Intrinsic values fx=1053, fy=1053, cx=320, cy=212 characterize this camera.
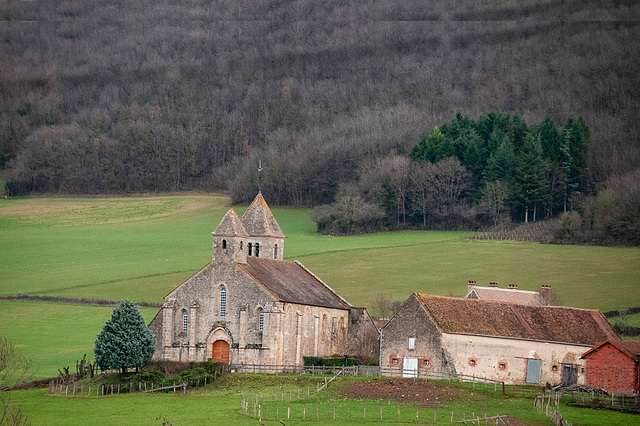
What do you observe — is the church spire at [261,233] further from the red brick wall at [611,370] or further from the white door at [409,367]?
the red brick wall at [611,370]

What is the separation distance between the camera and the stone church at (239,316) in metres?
71.7

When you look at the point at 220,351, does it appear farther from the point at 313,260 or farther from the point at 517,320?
the point at 313,260

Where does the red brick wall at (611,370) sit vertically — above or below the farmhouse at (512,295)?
below

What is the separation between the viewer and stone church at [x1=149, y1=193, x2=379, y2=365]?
235ft

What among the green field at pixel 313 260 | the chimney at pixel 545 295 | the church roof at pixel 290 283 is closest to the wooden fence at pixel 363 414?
the church roof at pixel 290 283

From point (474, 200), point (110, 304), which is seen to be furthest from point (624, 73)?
point (110, 304)

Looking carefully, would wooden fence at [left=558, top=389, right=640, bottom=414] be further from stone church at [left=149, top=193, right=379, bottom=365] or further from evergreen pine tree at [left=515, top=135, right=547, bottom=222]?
evergreen pine tree at [left=515, top=135, right=547, bottom=222]

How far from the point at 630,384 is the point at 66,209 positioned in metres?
110

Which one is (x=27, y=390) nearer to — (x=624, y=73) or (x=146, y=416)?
(x=146, y=416)

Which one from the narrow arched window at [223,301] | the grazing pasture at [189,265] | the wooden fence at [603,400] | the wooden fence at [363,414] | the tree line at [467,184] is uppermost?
the tree line at [467,184]

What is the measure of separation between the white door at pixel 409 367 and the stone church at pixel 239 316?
29.4 feet

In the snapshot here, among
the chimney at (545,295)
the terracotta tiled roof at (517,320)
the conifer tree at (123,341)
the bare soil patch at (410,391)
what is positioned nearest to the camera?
the bare soil patch at (410,391)

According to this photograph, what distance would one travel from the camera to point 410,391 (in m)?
60.2

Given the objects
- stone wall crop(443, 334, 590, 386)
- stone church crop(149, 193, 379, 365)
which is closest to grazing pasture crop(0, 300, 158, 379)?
stone church crop(149, 193, 379, 365)
